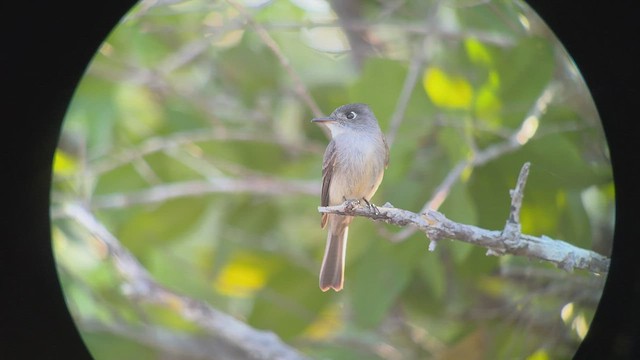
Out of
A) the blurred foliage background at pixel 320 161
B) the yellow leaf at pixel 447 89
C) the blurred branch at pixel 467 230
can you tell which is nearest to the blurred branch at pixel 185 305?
the blurred foliage background at pixel 320 161

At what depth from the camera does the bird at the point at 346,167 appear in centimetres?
119

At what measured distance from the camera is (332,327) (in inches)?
59.2

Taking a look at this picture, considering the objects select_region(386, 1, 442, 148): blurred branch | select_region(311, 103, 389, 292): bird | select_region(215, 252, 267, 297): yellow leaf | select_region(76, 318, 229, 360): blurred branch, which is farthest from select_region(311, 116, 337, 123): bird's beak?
select_region(76, 318, 229, 360): blurred branch

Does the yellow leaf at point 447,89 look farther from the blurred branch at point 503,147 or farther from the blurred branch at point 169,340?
the blurred branch at point 169,340

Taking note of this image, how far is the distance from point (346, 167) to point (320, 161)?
9.8 inches

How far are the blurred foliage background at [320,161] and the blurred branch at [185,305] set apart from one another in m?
0.02

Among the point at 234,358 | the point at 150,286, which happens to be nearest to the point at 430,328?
the point at 234,358

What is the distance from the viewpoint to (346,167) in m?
1.20

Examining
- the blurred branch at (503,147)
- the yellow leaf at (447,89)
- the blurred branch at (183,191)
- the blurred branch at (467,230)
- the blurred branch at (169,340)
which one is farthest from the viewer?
the blurred branch at (169,340)

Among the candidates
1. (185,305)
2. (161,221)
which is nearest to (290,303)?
(185,305)

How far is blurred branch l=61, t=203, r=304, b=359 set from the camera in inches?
61.1

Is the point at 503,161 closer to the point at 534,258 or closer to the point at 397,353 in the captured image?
the point at 534,258

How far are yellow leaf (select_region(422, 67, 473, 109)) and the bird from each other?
25cm

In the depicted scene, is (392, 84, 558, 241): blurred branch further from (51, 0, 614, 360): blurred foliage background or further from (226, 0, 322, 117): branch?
(226, 0, 322, 117): branch
